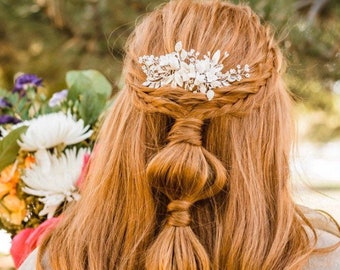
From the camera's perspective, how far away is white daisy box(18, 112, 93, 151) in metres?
1.71

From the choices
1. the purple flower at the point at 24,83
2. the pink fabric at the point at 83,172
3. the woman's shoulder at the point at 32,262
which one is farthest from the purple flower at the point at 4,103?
the woman's shoulder at the point at 32,262

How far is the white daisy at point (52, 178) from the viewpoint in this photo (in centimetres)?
170

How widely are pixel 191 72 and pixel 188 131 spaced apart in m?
0.09

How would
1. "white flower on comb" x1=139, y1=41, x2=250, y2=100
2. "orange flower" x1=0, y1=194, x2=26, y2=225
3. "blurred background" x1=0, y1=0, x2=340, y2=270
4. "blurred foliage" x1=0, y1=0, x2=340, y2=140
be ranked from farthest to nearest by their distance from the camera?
"blurred foliage" x1=0, y1=0, x2=340, y2=140 → "blurred background" x1=0, y1=0, x2=340, y2=270 → "orange flower" x1=0, y1=194, x2=26, y2=225 → "white flower on comb" x1=139, y1=41, x2=250, y2=100

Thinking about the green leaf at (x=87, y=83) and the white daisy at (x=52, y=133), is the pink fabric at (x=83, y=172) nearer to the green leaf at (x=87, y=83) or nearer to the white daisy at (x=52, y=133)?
the white daisy at (x=52, y=133)

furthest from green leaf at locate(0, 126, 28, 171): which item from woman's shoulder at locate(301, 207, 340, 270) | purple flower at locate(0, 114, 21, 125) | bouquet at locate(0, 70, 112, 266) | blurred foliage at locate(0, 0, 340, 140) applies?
blurred foliage at locate(0, 0, 340, 140)

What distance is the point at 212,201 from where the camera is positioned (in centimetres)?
138

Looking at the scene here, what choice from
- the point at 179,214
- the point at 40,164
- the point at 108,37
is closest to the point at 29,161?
the point at 40,164

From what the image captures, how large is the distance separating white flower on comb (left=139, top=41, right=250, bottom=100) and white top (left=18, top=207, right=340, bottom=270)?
0.31 meters

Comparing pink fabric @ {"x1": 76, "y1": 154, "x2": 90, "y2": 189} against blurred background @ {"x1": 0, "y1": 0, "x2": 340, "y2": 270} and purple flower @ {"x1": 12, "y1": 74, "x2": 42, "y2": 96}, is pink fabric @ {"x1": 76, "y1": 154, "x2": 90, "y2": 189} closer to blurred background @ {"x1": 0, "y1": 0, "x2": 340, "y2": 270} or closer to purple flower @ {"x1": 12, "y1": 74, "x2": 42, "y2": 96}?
purple flower @ {"x1": 12, "y1": 74, "x2": 42, "y2": 96}

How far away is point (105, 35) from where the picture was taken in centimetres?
284

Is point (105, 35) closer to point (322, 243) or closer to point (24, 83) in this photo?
point (24, 83)

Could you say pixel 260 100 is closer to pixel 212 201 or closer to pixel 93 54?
pixel 212 201

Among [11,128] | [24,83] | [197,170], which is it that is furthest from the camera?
[24,83]
